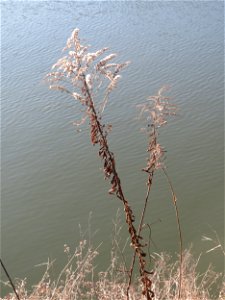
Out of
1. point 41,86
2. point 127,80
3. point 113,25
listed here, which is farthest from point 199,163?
point 113,25

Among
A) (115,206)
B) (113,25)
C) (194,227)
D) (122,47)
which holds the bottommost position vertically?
(194,227)

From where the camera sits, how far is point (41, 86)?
9.63 metres

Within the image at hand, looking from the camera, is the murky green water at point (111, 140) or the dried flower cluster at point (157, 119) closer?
the dried flower cluster at point (157, 119)

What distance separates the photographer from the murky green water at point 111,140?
20.1ft

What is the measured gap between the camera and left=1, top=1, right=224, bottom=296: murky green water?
614cm

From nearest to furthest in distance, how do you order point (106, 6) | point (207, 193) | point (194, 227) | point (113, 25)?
point (194, 227), point (207, 193), point (113, 25), point (106, 6)

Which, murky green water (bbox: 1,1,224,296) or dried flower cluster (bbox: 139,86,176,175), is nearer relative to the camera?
dried flower cluster (bbox: 139,86,176,175)

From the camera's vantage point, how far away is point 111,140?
7824mm

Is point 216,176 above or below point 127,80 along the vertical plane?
below

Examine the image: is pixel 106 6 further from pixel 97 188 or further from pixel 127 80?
pixel 97 188

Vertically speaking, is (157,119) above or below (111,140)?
above

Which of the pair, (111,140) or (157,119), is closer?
(157,119)

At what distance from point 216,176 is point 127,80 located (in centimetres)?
336

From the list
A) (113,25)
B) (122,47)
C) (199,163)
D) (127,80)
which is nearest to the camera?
(199,163)
